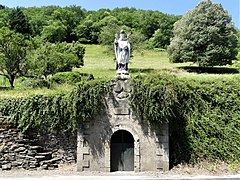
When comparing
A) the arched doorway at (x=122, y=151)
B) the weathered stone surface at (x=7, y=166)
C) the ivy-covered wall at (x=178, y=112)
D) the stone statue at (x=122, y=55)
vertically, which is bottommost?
the weathered stone surface at (x=7, y=166)

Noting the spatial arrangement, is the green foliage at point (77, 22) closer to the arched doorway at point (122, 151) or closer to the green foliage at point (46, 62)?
the green foliage at point (46, 62)

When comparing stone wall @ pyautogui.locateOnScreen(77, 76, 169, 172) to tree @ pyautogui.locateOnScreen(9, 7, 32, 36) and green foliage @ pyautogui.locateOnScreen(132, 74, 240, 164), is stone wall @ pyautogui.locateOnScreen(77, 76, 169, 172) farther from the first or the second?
tree @ pyautogui.locateOnScreen(9, 7, 32, 36)

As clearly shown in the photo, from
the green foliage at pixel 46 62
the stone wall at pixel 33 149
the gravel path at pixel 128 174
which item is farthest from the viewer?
the green foliage at pixel 46 62

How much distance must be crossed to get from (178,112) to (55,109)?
19.1ft

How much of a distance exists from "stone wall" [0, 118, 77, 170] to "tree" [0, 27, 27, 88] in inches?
394

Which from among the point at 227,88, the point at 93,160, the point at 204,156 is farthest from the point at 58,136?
the point at 227,88

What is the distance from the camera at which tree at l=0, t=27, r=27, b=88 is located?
24.6 metres

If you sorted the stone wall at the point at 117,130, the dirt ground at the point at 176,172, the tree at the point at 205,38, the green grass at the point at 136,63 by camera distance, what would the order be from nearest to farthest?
the dirt ground at the point at 176,172
the stone wall at the point at 117,130
the green grass at the point at 136,63
the tree at the point at 205,38

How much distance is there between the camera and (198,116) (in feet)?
51.9

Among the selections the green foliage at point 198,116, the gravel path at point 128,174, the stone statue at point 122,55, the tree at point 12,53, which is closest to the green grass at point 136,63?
the tree at point 12,53

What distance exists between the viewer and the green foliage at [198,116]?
15273 mm

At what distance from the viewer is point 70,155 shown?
15891 millimetres

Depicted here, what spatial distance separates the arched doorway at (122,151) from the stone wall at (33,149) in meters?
1.89

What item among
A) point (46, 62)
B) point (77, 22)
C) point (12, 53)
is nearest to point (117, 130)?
point (12, 53)
